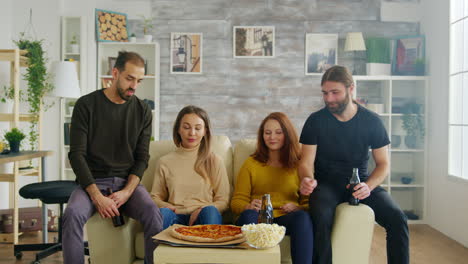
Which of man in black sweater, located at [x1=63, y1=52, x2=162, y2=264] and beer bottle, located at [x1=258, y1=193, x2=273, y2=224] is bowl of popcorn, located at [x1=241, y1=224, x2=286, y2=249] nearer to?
beer bottle, located at [x1=258, y1=193, x2=273, y2=224]

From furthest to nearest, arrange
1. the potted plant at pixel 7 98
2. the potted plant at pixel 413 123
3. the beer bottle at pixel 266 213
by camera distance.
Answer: the potted plant at pixel 413 123
the potted plant at pixel 7 98
the beer bottle at pixel 266 213

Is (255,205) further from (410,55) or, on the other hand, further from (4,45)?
(4,45)

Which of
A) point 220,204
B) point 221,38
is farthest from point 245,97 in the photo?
point 220,204

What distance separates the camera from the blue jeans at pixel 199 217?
258 cm

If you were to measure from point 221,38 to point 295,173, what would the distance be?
2.87 meters

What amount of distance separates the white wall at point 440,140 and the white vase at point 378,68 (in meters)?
0.43

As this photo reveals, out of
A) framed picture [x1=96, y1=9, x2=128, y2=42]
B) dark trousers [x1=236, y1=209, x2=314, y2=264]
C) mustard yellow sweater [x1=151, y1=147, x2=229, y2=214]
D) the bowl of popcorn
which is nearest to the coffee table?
the bowl of popcorn

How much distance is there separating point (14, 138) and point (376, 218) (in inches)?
116

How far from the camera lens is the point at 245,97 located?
5.39 metres

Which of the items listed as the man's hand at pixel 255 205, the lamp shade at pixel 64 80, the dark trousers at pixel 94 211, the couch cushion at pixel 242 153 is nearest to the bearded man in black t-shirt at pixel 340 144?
the man's hand at pixel 255 205

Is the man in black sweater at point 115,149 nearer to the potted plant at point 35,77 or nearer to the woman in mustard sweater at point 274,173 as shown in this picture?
the woman in mustard sweater at point 274,173

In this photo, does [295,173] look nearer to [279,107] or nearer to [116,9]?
[279,107]

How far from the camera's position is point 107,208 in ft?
8.28

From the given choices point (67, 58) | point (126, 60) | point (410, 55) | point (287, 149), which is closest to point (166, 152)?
point (126, 60)
